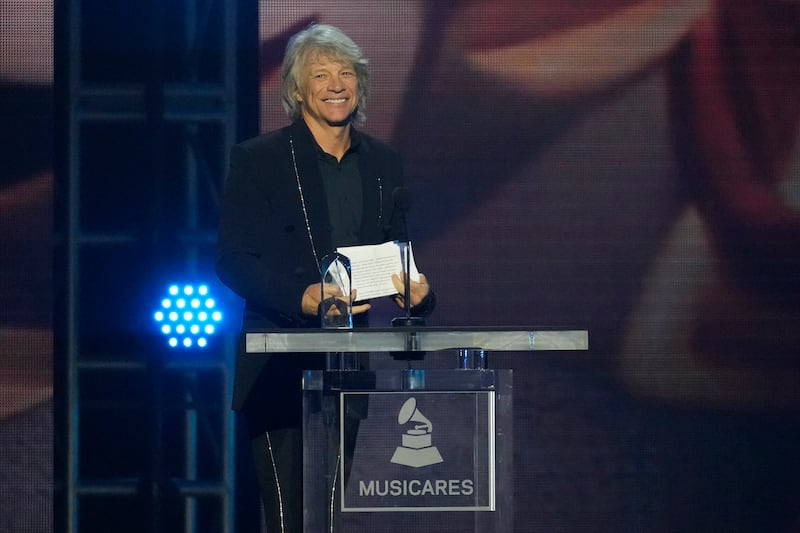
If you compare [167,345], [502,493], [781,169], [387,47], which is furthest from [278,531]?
[781,169]

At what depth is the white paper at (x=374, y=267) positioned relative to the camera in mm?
2605

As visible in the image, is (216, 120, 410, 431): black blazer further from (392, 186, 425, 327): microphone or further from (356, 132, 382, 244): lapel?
(392, 186, 425, 327): microphone

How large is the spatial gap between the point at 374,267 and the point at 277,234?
43cm

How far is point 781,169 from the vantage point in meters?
4.53

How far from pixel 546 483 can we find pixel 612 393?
397 mm

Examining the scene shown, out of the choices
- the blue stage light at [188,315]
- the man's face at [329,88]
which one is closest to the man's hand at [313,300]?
the man's face at [329,88]

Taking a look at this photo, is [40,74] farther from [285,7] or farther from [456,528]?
[456,528]

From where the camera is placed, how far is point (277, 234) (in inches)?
117

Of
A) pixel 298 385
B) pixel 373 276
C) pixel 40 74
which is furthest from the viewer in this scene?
pixel 40 74

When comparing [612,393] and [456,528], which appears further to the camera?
[612,393]

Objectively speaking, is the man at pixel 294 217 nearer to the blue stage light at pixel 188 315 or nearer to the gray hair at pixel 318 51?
the gray hair at pixel 318 51

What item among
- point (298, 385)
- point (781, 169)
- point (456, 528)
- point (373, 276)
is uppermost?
point (781, 169)

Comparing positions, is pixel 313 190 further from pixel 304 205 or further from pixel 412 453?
pixel 412 453

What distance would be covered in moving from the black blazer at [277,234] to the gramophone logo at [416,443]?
1.49 ft
